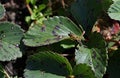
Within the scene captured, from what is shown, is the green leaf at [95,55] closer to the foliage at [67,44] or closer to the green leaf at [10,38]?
the foliage at [67,44]

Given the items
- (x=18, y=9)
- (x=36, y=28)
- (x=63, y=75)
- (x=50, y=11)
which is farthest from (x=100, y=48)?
(x=18, y=9)

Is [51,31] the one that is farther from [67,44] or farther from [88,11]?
[88,11]

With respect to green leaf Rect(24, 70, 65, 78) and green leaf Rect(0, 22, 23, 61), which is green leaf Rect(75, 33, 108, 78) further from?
green leaf Rect(0, 22, 23, 61)

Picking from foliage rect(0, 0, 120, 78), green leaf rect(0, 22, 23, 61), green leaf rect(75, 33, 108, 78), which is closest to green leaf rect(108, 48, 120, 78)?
foliage rect(0, 0, 120, 78)

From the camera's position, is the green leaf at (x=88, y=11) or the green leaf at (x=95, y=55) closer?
the green leaf at (x=95, y=55)

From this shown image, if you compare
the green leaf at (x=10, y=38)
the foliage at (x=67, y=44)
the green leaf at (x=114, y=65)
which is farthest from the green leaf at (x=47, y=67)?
the green leaf at (x=114, y=65)

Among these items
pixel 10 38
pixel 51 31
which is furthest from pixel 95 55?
pixel 10 38
